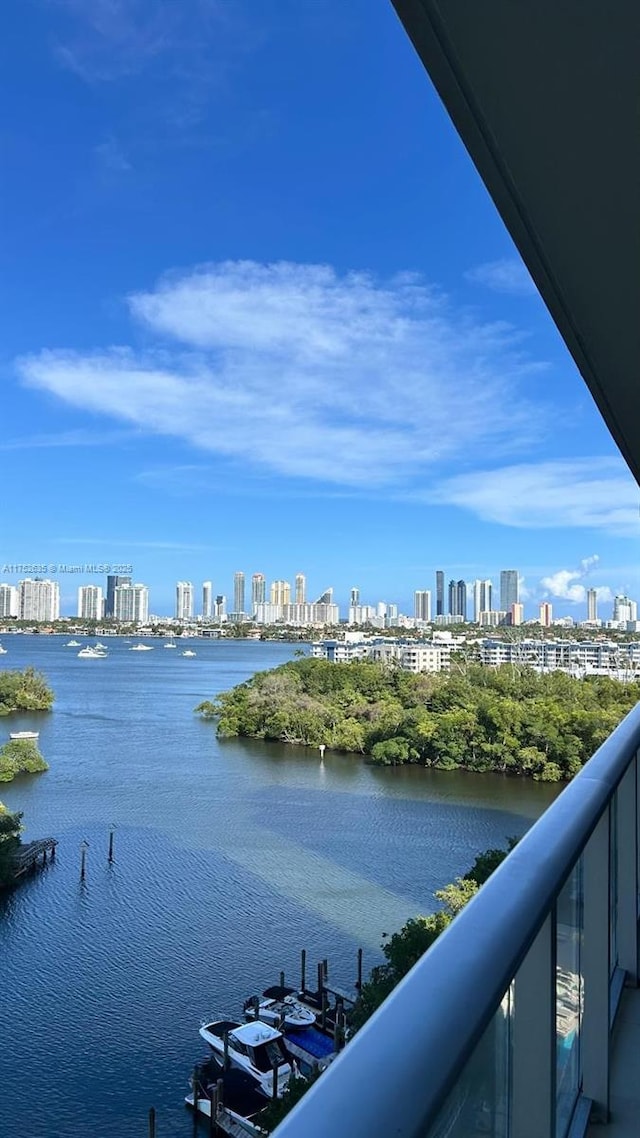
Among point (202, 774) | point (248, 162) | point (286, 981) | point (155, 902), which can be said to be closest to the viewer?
point (286, 981)

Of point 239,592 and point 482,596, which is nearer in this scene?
point 482,596

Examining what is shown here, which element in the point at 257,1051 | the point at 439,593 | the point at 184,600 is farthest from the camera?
the point at 184,600

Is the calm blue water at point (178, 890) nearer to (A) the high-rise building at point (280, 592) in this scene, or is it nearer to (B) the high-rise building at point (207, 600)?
(A) the high-rise building at point (280, 592)

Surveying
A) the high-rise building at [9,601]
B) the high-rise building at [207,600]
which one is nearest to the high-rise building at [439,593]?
the high-rise building at [207,600]

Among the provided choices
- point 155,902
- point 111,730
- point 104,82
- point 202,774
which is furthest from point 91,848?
point 104,82

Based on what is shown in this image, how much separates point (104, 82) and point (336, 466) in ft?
54.7

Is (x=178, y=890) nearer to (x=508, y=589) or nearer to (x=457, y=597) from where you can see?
(x=508, y=589)

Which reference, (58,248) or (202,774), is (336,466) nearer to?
(58,248)

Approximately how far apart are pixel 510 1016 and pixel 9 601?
33.8 m

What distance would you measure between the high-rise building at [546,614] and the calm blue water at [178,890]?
12.6 metres

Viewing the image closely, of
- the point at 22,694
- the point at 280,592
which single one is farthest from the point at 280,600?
the point at 22,694

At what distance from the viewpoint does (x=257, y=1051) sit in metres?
5.44

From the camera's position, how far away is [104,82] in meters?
23.1

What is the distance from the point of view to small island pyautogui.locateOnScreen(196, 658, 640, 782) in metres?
12.7
